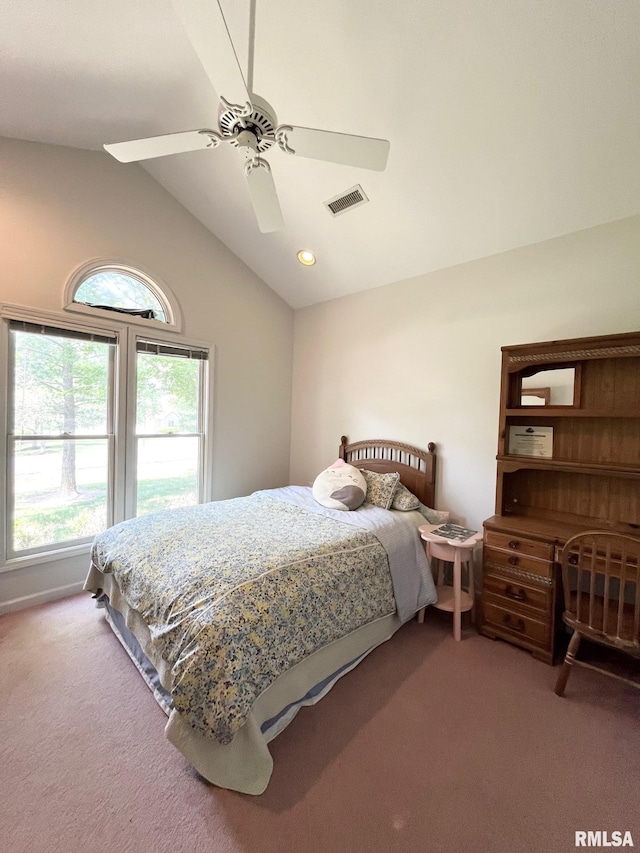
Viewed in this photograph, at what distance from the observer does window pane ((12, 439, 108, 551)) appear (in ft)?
8.36

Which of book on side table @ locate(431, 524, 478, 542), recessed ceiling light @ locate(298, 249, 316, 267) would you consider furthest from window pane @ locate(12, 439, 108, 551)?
book on side table @ locate(431, 524, 478, 542)

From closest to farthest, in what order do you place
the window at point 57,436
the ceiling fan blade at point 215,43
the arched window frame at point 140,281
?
the ceiling fan blade at point 215,43 → the window at point 57,436 → the arched window frame at point 140,281

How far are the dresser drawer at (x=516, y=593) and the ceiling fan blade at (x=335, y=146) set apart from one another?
2.44 meters

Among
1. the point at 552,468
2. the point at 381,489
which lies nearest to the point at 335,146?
the point at 552,468

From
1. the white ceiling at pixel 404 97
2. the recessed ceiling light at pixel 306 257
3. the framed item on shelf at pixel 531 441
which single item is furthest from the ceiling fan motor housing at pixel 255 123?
the framed item on shelf at pixel 531 441

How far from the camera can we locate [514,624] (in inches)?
84.8

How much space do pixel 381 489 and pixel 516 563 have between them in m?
1.10

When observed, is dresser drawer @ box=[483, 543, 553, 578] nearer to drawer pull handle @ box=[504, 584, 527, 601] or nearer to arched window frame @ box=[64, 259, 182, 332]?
drawer pull handle @ box=[504, 584, 527, 601]

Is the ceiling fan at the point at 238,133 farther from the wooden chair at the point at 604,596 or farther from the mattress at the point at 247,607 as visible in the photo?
the wooden chair at the point at 604,596

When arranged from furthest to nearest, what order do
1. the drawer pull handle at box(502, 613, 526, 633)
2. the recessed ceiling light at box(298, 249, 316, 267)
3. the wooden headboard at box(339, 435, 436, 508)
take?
the recessed ceiling light at box(298, 249, 316, 267), the wooden headboard at box(339, 435, 436, 508), the drawer pull handle at box(502, 613, 526, 633)

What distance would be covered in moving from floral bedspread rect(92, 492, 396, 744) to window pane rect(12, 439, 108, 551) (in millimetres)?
710

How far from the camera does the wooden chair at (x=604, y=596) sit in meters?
1.53

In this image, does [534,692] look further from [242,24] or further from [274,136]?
[242,24]

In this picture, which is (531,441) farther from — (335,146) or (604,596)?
(335,146)
